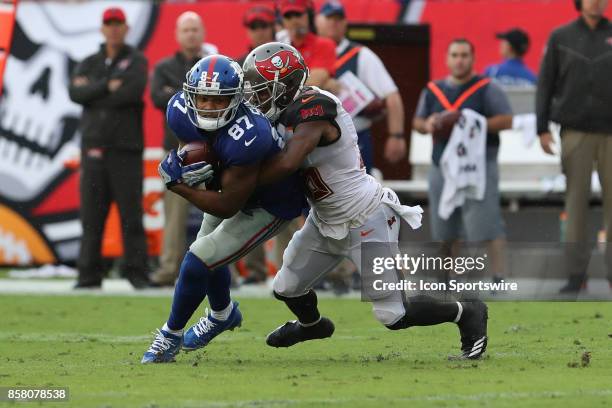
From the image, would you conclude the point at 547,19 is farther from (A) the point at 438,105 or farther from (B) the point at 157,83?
(B) the point at 157,83

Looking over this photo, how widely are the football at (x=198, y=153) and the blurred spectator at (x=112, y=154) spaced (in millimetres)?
4820

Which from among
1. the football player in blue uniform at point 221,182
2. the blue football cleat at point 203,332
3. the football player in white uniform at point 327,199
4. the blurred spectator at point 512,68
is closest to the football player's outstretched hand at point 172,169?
the football player in blue uniform at point 221,182

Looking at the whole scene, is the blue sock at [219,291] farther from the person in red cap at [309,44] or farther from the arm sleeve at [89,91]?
the arm sleeve at [89,91]

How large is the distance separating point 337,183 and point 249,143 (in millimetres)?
645

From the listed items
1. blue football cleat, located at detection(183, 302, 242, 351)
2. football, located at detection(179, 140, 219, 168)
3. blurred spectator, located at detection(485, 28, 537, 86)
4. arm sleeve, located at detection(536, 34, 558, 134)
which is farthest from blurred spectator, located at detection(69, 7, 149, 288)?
football, located at detection(179, 140, 219, 168)

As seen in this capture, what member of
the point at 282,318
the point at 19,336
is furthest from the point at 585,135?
the point at 19,336

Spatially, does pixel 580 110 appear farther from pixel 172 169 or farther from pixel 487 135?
pixel 172 169

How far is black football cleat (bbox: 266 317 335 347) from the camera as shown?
23.2 ft

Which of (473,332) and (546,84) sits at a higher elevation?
(546,84)

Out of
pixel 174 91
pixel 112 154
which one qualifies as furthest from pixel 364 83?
pixel 112 154

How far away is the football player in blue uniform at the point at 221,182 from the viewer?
6289mm

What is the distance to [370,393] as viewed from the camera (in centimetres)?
552

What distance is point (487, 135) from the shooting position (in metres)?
11.0

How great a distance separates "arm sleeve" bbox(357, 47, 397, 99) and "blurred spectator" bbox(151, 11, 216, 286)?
4.37 feet
